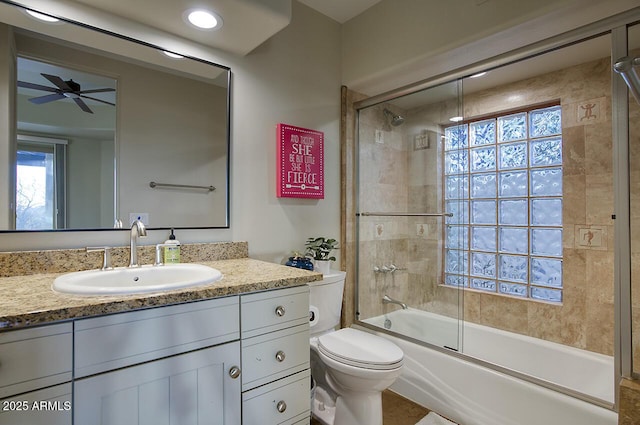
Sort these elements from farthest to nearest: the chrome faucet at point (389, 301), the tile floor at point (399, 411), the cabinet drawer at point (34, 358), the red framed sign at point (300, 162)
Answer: the chrome faucet at point (389, 301), the red framed sign at point (300, 162), the tile floor at point (399, 411), the cabinet drawer at point (34, 358)

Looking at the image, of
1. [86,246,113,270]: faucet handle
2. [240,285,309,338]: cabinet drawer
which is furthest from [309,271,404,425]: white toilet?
[86,246,113,270]: faucet handle

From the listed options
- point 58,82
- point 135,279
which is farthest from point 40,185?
point 135,279

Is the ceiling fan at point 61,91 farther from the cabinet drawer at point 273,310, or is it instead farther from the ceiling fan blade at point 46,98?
the cabinet drawer at point 273,310

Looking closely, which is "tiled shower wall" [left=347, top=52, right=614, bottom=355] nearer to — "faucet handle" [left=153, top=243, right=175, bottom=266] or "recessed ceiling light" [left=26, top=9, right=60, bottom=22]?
"faucet handle" [left=153, top=243, right=175, bottom=266]

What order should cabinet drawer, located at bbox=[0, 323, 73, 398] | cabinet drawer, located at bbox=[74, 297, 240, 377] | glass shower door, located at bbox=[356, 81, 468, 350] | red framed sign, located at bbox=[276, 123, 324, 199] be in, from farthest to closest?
glass shower door, located at bbox=[356, 81, 468, 350] < red framed sign, located at bbox=[276, 123, 324, 199] < cabinet drawer, located at bbox=[74, 297, 240, 377] < cabinet drawer, located at bbox=[0, 323, 73, 398]

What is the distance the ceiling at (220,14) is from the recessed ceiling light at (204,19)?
0.08 ft

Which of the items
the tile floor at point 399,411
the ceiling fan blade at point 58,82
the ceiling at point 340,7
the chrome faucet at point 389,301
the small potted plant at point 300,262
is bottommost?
the tile floor at point 399,411

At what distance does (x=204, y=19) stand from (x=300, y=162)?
3.07 feet

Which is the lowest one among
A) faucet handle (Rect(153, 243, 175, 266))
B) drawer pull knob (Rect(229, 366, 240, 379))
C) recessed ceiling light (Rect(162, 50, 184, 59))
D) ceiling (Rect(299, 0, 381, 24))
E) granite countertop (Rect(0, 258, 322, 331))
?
drawer pull knob (Rect(229, 366, 240, 379))

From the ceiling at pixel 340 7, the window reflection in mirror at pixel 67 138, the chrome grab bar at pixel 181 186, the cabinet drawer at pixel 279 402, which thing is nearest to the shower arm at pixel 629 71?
the ceiling at pixel 340 7

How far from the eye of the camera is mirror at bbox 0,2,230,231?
4.25 ft

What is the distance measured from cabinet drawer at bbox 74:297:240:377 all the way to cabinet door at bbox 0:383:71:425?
62 millimetres

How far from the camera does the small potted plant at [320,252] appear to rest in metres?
2.04

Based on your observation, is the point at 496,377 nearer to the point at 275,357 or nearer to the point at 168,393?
the point at 275,357
